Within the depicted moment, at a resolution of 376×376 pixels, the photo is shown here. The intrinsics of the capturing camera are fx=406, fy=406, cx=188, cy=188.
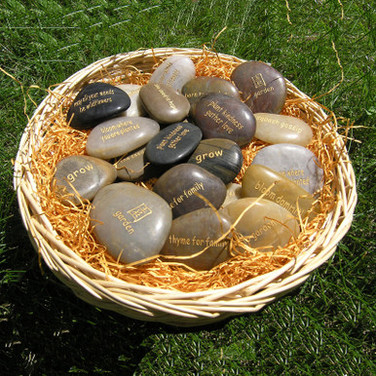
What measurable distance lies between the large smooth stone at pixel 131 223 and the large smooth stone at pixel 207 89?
54 cm

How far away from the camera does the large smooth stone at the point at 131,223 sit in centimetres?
128

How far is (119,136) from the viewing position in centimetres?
155

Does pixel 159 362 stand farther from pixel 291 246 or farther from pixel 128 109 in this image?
pixel 128 109

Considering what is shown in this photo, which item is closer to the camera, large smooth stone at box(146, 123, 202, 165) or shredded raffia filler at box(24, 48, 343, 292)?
shredded raffia filler at box(24, 48, 343, 292)

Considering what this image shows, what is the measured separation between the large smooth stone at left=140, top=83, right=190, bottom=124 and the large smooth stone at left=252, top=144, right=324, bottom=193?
37cm

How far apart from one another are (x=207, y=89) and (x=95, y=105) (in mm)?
482

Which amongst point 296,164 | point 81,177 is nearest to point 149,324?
point 81,177

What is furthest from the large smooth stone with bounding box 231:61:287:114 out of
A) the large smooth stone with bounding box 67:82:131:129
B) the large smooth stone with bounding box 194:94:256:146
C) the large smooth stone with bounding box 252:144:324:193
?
the large smooth stone with bounding box 67:82:131:129

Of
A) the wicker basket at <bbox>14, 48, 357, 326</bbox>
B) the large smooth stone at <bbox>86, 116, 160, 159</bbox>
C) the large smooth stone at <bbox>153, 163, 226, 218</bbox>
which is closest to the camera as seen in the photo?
the wicker basket at <bbox>14, 48, 357, 326</bbox>

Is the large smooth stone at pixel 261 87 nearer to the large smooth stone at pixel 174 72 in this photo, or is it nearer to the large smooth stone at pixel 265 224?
the large smooth stone at pixel 174 72

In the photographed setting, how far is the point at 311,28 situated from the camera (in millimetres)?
2533

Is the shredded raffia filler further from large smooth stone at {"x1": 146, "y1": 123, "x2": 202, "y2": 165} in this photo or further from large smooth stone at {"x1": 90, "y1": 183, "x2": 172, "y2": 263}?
large smooth stone at {"x1": 146, "y1": 123, "x2": 202, "y2": 165}

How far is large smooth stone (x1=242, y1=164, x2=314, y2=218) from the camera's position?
1.47 m

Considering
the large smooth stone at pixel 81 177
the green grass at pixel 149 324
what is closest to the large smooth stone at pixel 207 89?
the large smooth stone at pixel 81 177
